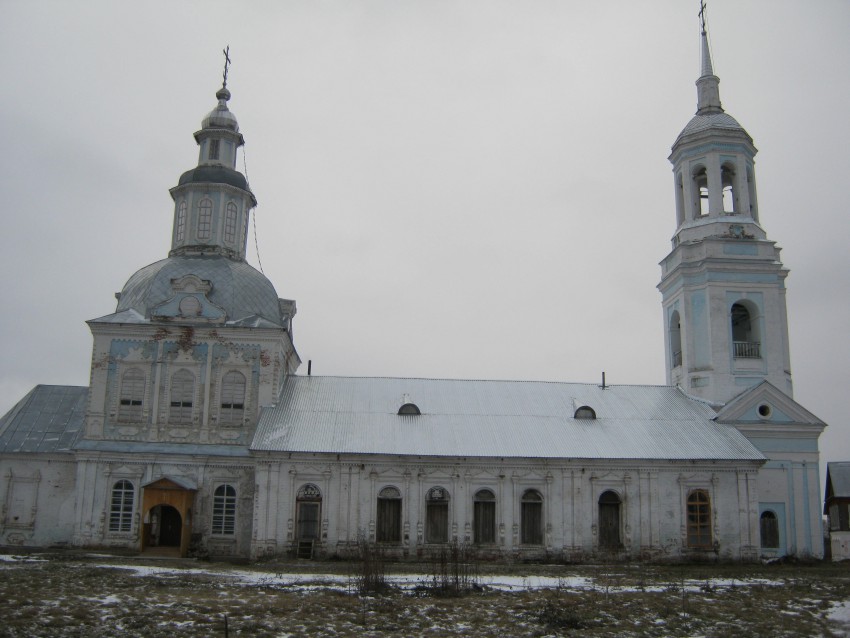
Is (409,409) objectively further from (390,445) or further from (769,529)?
(769,529)

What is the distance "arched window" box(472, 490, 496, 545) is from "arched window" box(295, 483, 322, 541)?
5.36 metres

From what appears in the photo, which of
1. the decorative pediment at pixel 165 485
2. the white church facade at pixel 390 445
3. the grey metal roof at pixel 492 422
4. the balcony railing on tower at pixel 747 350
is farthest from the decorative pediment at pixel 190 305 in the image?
the balcony railing on tower at pixel 747 350

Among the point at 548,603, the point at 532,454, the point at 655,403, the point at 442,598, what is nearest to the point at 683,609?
the point at 548,603

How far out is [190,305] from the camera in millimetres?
29844

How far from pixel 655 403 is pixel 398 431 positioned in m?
10.7

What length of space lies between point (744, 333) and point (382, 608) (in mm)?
23456

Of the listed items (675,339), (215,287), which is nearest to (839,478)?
(675,339)

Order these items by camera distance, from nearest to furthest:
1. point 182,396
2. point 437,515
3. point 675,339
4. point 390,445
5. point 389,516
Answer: point 389,516, point 437,515, point 390,445, point 182,396, point 675,339

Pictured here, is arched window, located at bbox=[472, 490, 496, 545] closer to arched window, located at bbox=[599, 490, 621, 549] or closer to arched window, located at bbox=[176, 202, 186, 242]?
arched window, located at bbox=[599, 490, 621, 549]

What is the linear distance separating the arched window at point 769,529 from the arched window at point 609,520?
5.62m

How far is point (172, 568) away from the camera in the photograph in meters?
21.3

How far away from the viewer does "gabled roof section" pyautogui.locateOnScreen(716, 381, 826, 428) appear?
30422 mm

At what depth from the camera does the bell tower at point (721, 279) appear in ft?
105

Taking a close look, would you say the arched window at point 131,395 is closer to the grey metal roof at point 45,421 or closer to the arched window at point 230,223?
the grey metal roof at point 45,421
